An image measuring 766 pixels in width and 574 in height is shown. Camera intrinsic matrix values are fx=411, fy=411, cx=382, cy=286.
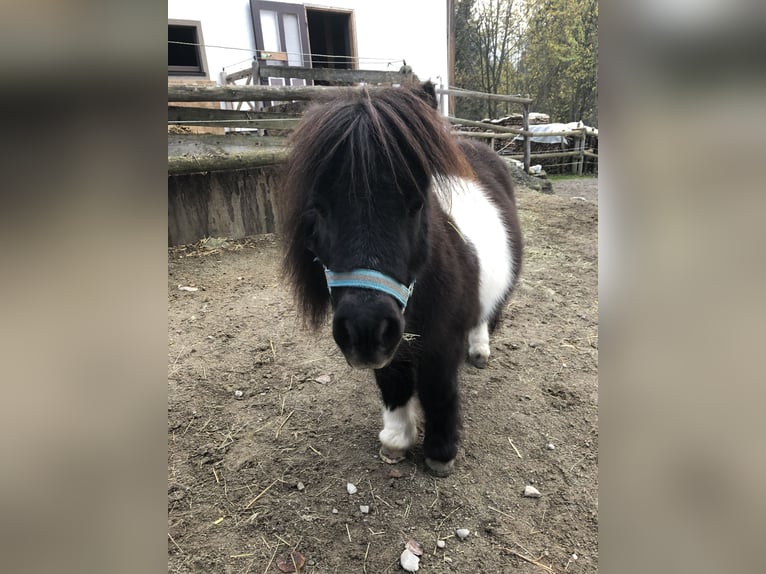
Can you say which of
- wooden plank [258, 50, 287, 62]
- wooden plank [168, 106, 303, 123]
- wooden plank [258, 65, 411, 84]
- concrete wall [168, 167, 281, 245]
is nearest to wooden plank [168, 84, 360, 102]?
wooden plank [168, 106, 303, 123]

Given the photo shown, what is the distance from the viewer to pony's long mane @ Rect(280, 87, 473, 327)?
126cm

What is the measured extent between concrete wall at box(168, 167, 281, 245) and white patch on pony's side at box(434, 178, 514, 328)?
7.81 ft

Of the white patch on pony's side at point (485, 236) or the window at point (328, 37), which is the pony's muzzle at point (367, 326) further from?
the window at point (328, 37)

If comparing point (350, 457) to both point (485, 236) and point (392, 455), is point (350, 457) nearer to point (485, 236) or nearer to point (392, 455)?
point (392, 455)

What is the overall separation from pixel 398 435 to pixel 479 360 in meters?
0.97

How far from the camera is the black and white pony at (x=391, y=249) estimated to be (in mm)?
1226

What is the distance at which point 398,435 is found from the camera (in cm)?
202

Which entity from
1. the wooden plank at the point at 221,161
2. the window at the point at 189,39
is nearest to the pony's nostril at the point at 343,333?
the wooden plank at the point at 221,161

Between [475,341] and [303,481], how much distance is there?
1441 millimetres

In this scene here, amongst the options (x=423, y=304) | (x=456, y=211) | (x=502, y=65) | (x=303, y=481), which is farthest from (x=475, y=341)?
(x=502, y=65)

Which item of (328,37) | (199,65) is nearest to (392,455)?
(199,65)

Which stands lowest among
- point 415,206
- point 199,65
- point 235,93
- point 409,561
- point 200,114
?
point 409,561

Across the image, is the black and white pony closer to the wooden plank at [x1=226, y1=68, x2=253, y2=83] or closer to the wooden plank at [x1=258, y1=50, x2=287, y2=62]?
the wooden plank at [x1=226, y1=68, x2=253, y2=83]
